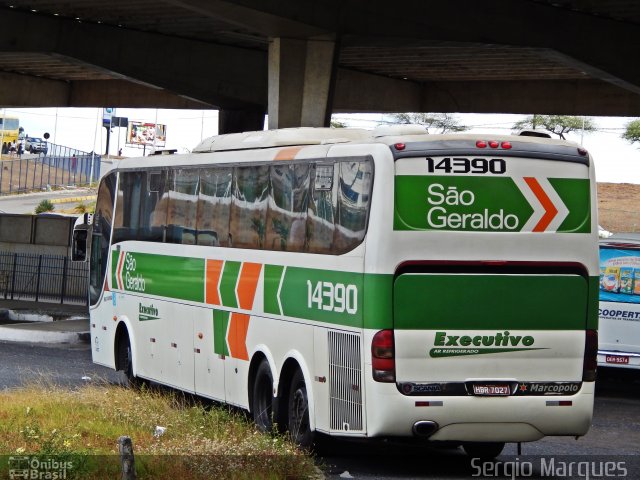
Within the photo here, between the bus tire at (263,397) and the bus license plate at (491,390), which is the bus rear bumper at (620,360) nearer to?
the bus tire at (263,397)

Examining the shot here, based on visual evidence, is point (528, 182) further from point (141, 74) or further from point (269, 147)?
point (141, 74)

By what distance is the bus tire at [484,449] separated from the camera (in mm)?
14156

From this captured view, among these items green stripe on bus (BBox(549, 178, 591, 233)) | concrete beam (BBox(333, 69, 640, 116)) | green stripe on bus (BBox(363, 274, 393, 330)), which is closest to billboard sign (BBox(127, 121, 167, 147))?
concrete beam (BBox(333, 69, 640, 116))

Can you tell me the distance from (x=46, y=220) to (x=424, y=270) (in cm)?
3198

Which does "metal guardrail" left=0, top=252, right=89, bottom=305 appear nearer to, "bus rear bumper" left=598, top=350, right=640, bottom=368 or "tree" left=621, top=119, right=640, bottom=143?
"bus rear bumper" left=598, top=350, right=640, bottom=368

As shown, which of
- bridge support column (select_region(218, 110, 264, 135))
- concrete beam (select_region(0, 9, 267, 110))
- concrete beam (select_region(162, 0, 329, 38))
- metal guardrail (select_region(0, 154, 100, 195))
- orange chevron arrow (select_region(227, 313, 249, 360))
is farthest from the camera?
metal guardrail (select_region(0, 154, 100, 195))

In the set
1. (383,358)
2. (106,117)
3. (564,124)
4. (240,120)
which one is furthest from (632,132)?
(383,358)

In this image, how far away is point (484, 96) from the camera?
46.6 meters

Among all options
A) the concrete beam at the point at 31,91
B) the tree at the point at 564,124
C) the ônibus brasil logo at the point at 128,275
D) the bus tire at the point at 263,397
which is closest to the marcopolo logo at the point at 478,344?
the bus tire at the point at 263,397

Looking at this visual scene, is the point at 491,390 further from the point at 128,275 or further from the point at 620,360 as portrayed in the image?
the point at 620,360

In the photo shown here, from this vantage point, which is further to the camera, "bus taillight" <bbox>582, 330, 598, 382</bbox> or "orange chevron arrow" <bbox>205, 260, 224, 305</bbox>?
"orange chevron arrow" <bbox>205, 260, 224, 305</bbox>

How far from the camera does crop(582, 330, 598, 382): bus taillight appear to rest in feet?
42.7

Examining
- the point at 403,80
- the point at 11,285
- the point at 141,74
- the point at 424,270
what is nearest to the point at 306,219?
the point at 424,270

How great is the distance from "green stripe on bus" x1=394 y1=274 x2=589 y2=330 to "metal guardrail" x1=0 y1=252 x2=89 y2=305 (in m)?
26.0
